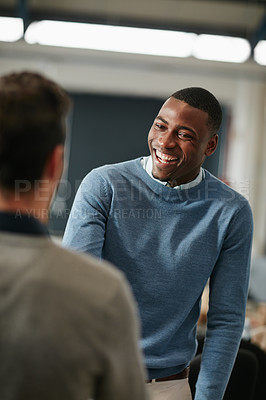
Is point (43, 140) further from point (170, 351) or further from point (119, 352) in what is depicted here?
point (170, 351)

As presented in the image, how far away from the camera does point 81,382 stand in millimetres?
685

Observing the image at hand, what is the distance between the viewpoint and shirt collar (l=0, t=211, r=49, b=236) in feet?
2.32

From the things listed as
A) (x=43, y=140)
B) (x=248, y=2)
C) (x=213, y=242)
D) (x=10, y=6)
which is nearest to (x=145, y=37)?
(x=248, y=2)

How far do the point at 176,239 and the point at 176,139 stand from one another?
27 cm

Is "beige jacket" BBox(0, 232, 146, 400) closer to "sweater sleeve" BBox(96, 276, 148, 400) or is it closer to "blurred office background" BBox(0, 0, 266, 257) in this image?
"sweater sleeve" BBox(96, 276, 148, 400)

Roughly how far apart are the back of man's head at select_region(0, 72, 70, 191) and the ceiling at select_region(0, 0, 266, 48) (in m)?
5.19

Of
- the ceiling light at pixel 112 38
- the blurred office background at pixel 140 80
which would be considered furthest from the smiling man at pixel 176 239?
the blurred office background at pixel 140 80

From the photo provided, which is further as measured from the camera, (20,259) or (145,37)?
(145,37)

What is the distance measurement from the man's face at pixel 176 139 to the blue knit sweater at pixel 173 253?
53 millimetres

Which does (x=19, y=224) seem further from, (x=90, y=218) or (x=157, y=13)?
(x=157, y=13)

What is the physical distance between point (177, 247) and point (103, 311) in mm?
660

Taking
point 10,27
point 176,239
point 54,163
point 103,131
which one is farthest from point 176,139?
point 103,131

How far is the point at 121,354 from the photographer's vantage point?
705mm

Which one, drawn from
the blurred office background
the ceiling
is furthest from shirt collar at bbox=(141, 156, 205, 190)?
the ceiling
